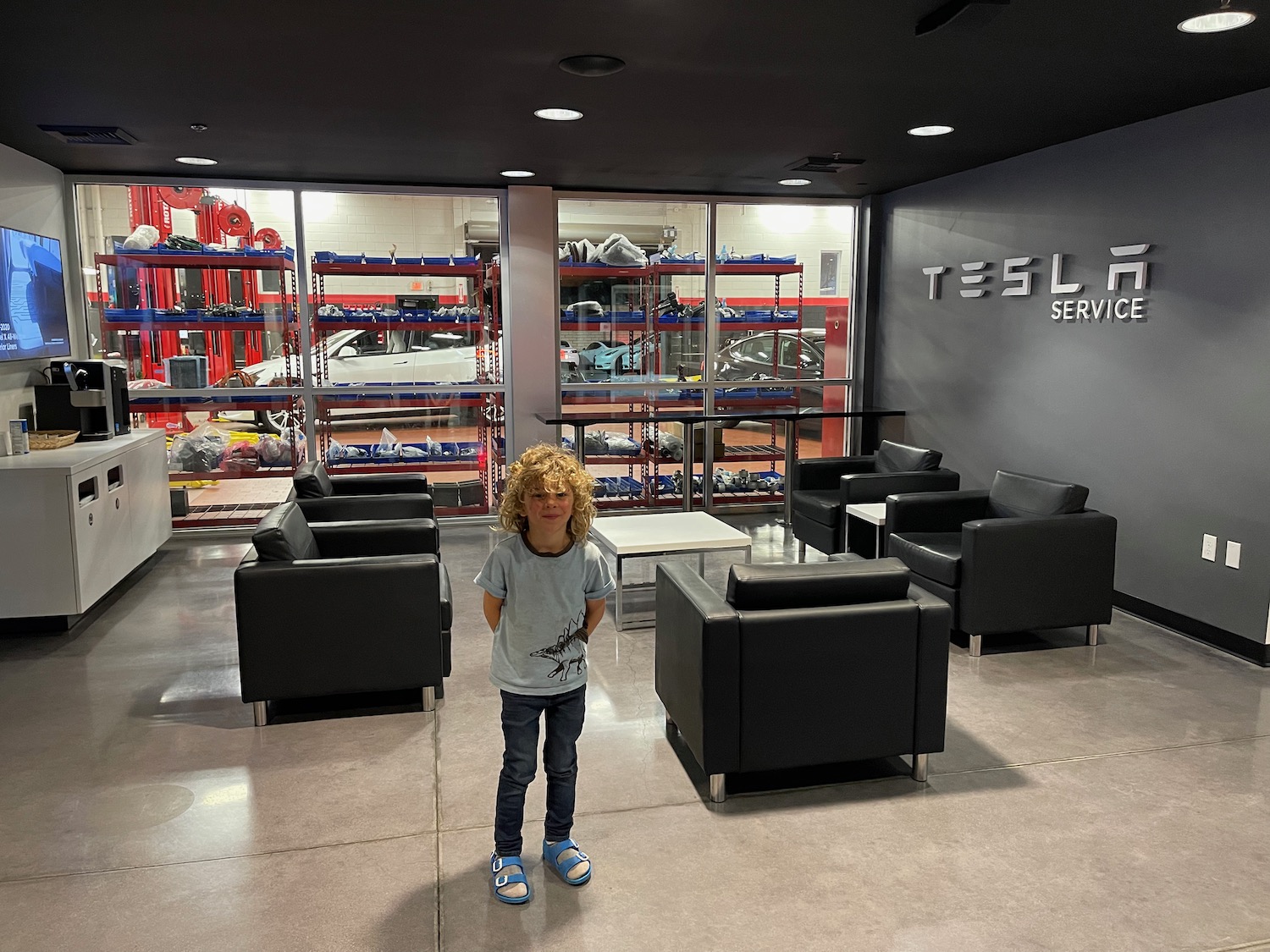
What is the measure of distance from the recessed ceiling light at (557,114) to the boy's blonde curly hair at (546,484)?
104 inches

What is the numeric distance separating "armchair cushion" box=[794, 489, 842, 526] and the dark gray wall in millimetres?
1034

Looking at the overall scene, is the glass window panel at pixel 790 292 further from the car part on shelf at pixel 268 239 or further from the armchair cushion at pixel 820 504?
the car part on shelf at pixel 268 239

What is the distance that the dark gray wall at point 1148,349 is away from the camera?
423 centimetres

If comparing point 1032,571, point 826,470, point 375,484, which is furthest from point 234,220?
point 1032,571

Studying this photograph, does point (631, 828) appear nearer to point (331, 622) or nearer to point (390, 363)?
point (331, 622)

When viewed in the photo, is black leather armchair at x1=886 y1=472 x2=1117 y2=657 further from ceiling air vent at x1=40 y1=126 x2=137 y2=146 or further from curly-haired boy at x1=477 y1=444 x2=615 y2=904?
ceiling air vent at x1=40 y1=126 x2=137 y2=146

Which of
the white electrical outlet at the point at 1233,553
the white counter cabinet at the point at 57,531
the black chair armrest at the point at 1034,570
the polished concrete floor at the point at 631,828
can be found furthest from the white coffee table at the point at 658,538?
the white counter cabinet at the point at 57,531

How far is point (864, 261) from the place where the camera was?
298 inches

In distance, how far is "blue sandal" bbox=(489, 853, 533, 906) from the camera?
95.8 inches

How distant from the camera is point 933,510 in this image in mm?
5086

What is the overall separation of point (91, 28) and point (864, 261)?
5.75 m

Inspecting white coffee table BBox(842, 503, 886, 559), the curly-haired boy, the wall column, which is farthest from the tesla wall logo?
the curly-haired boy

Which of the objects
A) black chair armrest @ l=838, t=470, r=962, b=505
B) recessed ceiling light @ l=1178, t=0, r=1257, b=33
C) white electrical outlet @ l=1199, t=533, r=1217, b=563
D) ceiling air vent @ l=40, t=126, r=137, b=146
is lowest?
white electrical outlet @ l=1199, t=533, r=1217, b=563

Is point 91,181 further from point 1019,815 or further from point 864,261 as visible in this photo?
point 1019,815
